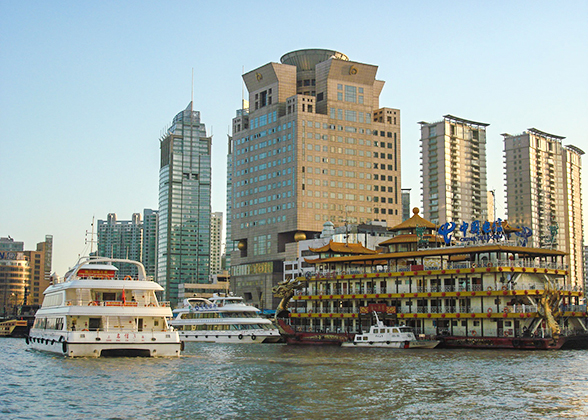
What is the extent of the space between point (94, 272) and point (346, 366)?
25836 mm

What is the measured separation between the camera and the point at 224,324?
3863 inches

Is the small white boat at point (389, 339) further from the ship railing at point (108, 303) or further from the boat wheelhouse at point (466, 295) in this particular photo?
the ship railing at point (108, 303)

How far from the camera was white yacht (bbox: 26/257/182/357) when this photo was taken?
56.1m

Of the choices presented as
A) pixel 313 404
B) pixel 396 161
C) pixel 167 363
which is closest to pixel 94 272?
pixel 167 363

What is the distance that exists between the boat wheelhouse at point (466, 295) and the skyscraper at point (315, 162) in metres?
91.6

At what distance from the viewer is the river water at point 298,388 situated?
34625mm

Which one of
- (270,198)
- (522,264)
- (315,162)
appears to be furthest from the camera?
(270,198)

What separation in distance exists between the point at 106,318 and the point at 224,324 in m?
40.7

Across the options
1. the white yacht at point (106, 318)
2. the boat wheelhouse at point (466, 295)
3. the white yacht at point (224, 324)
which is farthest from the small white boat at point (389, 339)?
the white yacht at point (106, 318)

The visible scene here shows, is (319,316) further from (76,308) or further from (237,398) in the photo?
(237,398)

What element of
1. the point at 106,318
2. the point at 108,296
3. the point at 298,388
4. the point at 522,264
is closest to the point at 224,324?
the point at 108,296

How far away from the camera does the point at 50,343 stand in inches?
2446

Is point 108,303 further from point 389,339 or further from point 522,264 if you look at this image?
point 522,264

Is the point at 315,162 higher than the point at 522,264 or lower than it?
higher
